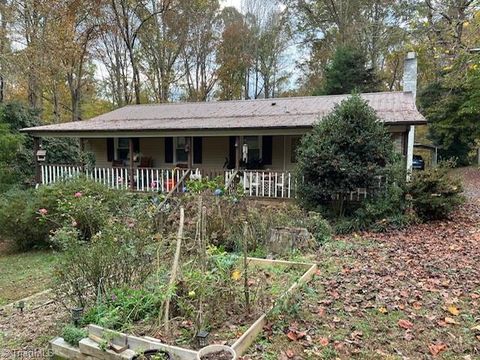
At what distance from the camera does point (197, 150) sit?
15555 mm

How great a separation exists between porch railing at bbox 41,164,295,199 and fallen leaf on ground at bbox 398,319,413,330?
6265 millimetres

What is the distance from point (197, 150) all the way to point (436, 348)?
42.3 feet

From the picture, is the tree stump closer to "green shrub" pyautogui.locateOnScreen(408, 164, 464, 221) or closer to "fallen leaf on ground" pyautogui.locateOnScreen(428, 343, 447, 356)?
"fallen leaf on ground" pyautogui.locateOnScreen(428, 343, 447, 356)

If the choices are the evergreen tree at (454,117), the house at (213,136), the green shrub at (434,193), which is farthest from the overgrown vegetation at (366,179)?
the evergreen tree at (454,117)

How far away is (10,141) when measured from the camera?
14078 mm

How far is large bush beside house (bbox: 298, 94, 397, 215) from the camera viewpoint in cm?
875

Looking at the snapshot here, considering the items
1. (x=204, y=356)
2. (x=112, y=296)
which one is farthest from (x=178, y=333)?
(x=112, y=296)

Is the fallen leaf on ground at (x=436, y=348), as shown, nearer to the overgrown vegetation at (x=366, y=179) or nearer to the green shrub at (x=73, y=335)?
the green shrub at (x=73, y=335)

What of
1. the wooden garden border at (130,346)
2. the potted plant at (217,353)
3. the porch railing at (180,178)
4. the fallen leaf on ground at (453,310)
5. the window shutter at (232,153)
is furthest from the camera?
the window shutter at (232,153)

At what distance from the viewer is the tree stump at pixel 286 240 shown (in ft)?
22.1

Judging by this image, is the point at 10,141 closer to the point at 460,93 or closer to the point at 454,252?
the point at 454,252

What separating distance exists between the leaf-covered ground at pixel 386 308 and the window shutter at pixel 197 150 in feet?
31.1

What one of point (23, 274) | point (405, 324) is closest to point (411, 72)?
point (405, 324)

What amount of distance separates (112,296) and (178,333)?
3.18ft
